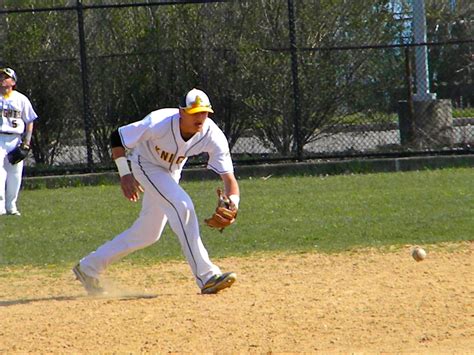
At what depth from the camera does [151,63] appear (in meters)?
18.8

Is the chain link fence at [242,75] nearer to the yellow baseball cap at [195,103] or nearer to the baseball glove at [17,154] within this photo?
the baseball glove at [17,154]

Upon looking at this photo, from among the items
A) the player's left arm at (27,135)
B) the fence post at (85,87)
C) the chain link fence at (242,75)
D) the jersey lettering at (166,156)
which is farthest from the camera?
the chain link fence at (242,75)

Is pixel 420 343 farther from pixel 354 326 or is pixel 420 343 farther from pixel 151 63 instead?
pixel 151 63

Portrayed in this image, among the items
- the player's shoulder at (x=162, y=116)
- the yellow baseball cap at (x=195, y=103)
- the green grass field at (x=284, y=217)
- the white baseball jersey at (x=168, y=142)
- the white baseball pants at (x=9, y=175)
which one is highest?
the yellow baseball cap at (x=195, y=103)

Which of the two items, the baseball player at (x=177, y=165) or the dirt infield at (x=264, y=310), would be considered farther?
the baseball player at (x=177, y=165)

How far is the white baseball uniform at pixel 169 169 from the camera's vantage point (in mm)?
8414

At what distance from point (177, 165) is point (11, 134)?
19.8ft

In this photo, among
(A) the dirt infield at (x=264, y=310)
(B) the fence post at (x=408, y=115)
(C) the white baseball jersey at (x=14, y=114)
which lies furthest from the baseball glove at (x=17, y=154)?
(B) the fence post at (x=408, y=115)

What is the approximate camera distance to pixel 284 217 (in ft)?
43.5

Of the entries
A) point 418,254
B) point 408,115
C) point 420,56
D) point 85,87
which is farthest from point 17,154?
point 420,56

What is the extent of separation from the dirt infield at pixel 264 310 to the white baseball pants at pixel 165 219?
0.31m

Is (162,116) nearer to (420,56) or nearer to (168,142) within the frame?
(168,142)

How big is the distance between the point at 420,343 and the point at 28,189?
11863mm

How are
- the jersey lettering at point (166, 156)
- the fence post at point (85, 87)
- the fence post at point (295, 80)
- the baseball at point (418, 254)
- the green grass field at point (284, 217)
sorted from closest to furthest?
the jersey lettering at point (166, 156) < the baseball at point (418, 254) < the green grass field at point (284, 217) < the fence post at point (85, 87) < the fence post at point (295, 80)
